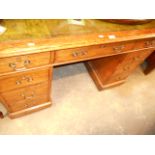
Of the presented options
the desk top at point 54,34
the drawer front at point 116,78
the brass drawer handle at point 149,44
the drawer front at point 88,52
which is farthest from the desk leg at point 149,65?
the desk top at point 54,34

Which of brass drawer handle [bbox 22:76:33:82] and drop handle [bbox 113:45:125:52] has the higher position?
drop handle [bbox 113:45:125:52]

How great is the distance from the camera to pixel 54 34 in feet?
2.76

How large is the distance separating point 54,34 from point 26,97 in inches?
22.6

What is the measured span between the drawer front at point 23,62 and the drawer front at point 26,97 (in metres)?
0.26

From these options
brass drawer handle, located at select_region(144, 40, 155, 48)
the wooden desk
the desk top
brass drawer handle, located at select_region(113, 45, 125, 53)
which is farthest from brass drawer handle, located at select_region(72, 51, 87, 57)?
brass drawer handle, located at select_region(144, 40, 155, 48)

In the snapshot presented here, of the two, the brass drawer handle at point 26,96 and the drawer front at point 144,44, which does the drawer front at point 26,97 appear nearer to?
the brass drawer handle at point 26,96

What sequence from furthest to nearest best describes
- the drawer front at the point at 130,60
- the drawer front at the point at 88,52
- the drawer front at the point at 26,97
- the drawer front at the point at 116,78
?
the drawer front at the point at 116,78 < the drawer front at the point at 130,60 < the drawer front at the point at 26,97 < the drawer front at the point at 88,52

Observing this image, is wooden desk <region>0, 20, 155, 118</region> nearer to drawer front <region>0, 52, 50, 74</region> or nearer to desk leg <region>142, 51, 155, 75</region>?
drawer front <region>0, 52, 50, 74</region>

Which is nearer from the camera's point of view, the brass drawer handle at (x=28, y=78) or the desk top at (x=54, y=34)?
the desk top at (x=54, y=34)

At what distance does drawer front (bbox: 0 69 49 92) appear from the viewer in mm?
926

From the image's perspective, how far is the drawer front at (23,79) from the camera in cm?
93
